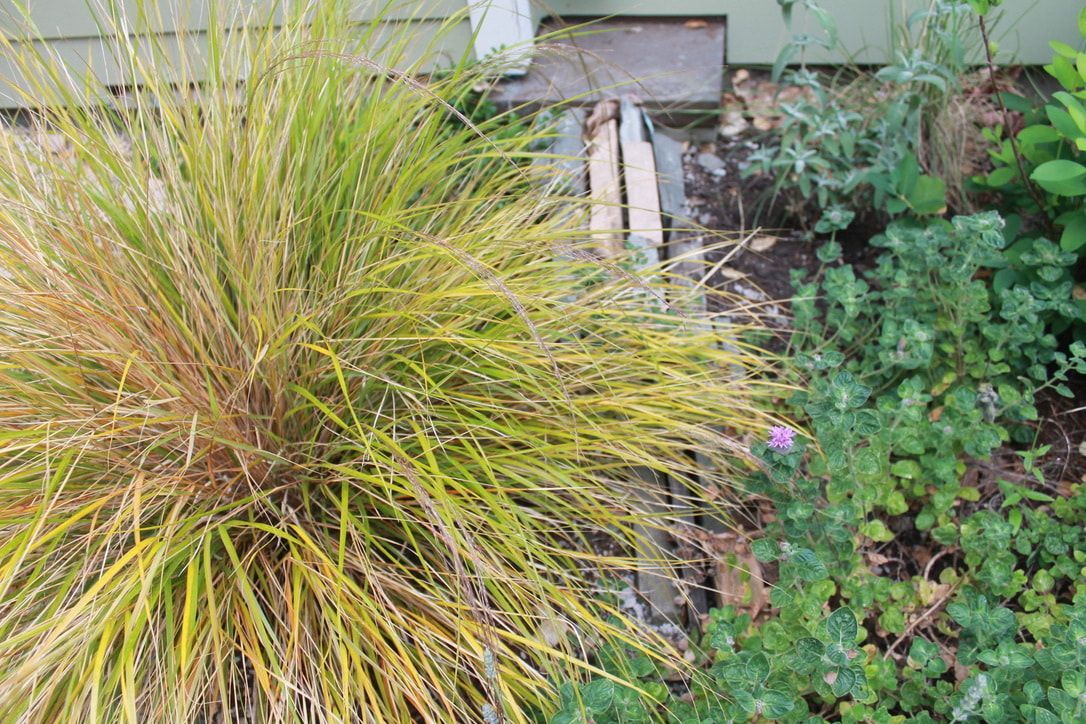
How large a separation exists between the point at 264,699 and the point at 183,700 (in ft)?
0.79

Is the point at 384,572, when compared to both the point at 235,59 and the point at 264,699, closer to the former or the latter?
the point at 264,699

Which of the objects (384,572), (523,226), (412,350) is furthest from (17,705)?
(523,226)

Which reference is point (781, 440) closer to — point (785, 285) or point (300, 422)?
point (300, 422)

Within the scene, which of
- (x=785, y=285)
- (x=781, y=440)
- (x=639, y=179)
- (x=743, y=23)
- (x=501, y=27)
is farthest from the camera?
(x=743, y=23)

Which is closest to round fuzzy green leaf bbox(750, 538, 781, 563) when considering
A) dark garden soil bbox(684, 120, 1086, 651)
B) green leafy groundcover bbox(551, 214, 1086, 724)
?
green leafy groundcover bbox(551, 214, 1086, 724)

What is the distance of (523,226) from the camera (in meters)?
2.32

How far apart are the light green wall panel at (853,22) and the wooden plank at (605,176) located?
35 cm

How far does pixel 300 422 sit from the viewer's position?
1.86 m

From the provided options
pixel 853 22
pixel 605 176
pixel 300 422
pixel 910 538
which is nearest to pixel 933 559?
pixel 910 538

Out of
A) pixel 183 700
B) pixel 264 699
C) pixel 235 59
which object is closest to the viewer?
pixel 183 700

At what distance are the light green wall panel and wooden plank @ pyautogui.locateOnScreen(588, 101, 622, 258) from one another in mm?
348

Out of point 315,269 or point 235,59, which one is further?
point 235,59

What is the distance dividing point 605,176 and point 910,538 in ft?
4.48

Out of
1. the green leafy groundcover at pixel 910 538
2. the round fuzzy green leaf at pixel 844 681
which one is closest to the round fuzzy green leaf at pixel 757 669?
the green leafy groundcover at pixel 910 538
